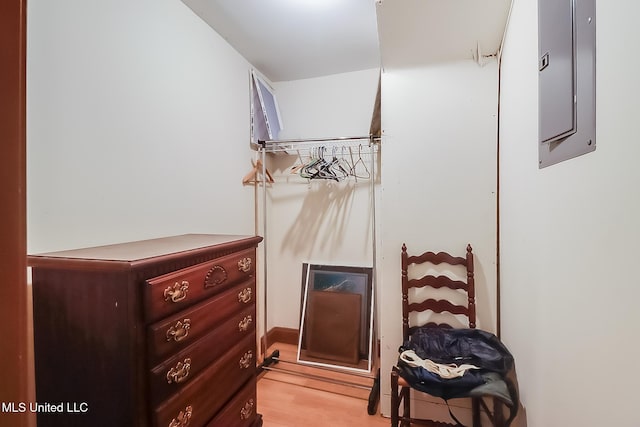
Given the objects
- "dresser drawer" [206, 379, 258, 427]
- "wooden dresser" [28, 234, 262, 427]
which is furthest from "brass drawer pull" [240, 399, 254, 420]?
"wooden dresser" [28, 234, 262, 427]

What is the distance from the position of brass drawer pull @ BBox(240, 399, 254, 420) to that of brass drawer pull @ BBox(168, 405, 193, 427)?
14.9 inches

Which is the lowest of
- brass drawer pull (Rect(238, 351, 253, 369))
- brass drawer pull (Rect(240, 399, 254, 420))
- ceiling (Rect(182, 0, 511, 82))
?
brass drawer pull (Rect(240, 399, 254, 420))

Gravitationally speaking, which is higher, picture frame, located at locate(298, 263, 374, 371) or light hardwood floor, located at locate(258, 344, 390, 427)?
picture frame, located at locate(298, 263, 374, 371)

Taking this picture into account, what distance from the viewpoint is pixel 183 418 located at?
3.03ft

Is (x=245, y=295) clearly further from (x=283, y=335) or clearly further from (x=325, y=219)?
(x=283, y=335)

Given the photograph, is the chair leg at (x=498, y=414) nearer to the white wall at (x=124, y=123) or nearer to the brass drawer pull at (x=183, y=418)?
the brass drawer pull at (x=183, y=418)

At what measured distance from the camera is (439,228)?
5.26ft

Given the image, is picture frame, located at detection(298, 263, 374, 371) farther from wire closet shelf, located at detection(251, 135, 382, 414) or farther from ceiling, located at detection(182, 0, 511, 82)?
ceiling, located at detection(182, 0, 511, 82)

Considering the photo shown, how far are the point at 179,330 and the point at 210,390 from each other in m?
0.34

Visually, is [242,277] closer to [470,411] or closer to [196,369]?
[196,369]

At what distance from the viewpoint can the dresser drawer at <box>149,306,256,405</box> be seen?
84 cm

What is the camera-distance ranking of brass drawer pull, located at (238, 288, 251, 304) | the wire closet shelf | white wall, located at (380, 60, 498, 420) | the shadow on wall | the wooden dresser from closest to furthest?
the wooden dresser, brass drawer pull, located at (238, 288, 251, 304), white wall, located at (380, 60, 498, 420), the wire closet shelf, the shadow on wall

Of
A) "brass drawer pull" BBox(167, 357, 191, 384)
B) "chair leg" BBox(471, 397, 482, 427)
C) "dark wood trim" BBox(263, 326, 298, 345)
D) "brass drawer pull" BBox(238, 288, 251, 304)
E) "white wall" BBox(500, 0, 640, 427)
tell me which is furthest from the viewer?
"dark wood trim" BBox(263, 326, 298, 345)

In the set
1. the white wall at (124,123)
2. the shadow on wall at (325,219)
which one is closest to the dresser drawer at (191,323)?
the white wall at (124,123)
